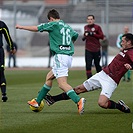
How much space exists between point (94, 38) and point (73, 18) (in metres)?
16.3

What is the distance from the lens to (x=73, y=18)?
114ft

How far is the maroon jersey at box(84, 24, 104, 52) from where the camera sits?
18.5 meters

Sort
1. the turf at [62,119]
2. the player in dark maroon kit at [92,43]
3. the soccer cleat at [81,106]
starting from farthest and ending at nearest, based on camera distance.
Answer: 1. the player in dark maroon kit at [92,43]
2. the soccer cleat at [81,106]
3. the turf at [62,119]

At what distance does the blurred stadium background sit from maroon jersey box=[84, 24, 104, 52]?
1504 centimetres

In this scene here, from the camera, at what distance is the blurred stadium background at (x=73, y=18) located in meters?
34.2

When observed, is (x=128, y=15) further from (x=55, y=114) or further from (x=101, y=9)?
(x=55, y=114)

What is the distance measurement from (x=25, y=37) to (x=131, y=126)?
26136 mm

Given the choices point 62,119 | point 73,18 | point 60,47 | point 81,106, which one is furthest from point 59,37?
point 73,18

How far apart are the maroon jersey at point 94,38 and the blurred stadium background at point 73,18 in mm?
15035

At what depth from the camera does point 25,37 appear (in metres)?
35.6

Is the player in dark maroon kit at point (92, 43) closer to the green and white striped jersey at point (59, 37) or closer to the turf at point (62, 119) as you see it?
the turf at point (62, 119)

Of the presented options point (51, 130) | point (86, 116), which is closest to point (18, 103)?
point (86, 116)

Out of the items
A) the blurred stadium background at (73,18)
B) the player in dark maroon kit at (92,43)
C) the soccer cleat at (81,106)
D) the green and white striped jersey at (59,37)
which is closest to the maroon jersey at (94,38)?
the player in dark maroon kit at (92,43)

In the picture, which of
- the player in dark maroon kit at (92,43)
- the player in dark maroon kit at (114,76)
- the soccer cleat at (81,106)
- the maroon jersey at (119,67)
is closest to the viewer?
the soccer cleat at (81,106)
